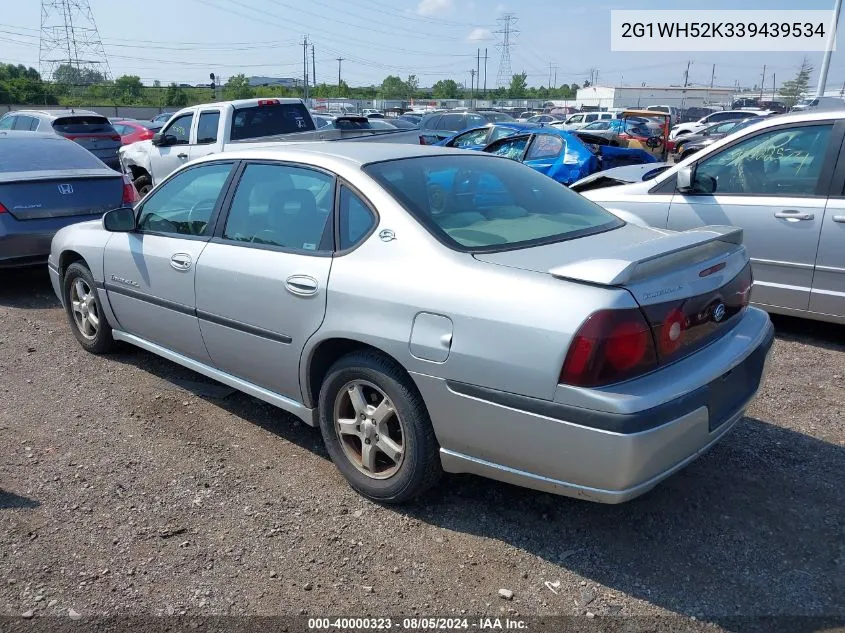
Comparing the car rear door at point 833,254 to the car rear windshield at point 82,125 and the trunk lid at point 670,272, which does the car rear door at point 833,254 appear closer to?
the trunk lid at point 670,272

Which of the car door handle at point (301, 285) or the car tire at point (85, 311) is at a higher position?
the car door handle at point (301, 285)

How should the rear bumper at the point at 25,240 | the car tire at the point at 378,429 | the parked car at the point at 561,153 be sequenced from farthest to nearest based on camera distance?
1. the parked car at the point at 561,153
2. the rear bumper at the point at 25,240
3. the car tire at the point at 378,429

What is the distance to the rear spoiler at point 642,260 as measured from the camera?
2520 mm

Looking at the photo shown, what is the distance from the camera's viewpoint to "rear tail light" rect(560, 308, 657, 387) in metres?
2.46

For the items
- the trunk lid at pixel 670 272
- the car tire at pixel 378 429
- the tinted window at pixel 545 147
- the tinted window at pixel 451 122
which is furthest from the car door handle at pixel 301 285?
the tinted window at pixel 451 122

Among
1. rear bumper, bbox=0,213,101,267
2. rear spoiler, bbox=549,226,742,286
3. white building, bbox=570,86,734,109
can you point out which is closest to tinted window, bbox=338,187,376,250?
rear spoiler, bbox=549,226,742,286

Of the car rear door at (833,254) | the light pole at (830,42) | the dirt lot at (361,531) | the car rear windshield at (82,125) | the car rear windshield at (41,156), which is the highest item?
the light pole at (830,42)

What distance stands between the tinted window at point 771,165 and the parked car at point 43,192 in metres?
5.64

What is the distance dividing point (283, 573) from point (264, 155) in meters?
2.16

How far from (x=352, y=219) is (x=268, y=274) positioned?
0.52 metres

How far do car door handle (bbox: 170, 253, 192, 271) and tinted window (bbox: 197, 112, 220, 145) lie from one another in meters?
7.25

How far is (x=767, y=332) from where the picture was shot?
3.26 meters

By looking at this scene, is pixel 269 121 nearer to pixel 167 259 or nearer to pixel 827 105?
pixel 167 259

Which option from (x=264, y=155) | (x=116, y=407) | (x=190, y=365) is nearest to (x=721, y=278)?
(x=264, y=155)
